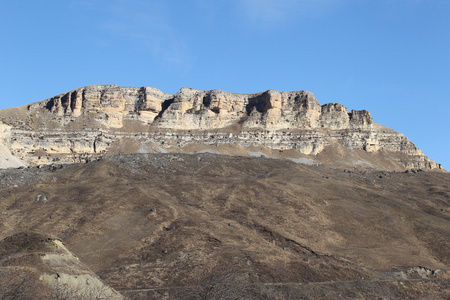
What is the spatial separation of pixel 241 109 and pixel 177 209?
201 feet

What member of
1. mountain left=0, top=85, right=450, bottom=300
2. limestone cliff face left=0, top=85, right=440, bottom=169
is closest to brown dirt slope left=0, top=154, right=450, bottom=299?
mountain left=0, top=85, right=450, bottom=300

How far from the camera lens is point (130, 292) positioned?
20828 millimetres

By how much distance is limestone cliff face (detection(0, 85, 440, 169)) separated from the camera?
8238 cm

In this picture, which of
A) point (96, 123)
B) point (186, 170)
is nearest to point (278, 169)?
point (186, 170)

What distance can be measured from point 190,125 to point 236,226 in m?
58.5

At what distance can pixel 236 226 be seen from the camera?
1373 inches

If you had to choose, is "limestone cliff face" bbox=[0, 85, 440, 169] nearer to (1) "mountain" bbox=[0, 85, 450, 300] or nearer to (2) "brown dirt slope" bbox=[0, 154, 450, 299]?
(1) "mountain" bbox=[0, 85, 450, 300]

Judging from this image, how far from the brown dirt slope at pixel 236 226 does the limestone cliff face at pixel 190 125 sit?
90.4 ft

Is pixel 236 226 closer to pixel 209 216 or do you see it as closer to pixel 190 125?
pixel 209 216

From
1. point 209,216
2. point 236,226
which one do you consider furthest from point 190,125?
point 236,226

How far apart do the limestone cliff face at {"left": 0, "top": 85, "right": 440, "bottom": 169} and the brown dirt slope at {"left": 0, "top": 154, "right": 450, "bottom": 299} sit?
90.4 feet

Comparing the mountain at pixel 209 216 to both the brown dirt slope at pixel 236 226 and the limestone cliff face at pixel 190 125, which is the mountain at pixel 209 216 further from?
the limestone cliff face at pixel 190 125

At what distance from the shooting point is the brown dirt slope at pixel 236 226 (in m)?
23.3

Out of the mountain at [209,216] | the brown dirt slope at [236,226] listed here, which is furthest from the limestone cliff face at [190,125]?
the brown dirt slope at [236,226]
